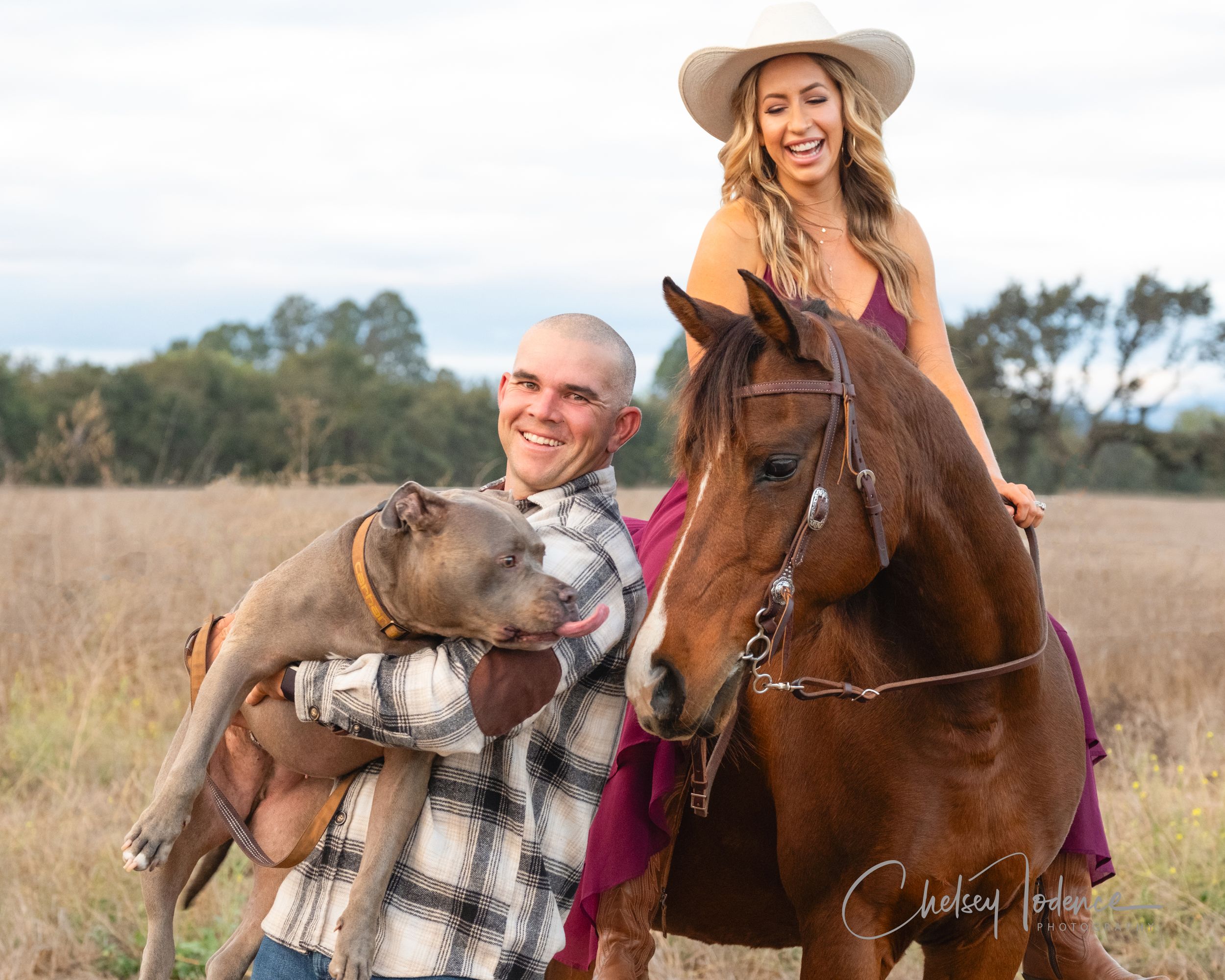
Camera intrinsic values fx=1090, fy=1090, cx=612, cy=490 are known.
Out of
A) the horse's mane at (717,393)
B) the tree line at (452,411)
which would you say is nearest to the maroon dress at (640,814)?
the horse's mane at (717,393)

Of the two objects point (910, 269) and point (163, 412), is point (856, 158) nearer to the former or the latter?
point (910, 269)

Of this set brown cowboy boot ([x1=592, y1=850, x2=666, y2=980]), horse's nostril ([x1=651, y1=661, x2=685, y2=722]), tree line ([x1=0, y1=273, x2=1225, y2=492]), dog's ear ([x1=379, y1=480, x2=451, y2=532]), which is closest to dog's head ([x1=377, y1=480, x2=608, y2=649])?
dog's ear ([x1=379, y1=480, x2=451, y2=532])

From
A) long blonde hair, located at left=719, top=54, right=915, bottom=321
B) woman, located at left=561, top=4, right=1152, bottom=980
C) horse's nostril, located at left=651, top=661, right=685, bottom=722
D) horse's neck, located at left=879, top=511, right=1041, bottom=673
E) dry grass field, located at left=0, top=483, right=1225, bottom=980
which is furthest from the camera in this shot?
dry grass field, located at left=0, top=483, right=1225, bottom=980

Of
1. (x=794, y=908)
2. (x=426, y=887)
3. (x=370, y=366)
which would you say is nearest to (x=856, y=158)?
(x=794, y=908)

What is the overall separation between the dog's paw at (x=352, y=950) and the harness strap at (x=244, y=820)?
0.75 feet

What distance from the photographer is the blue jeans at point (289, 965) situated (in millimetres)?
2547

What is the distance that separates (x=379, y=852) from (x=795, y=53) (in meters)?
2.79

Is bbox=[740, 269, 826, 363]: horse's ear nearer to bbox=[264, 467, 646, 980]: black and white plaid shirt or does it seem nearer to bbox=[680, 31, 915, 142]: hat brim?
bbox=[264, 467, 646, 980]: black and white plaid shirt

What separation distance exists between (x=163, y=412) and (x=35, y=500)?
19.1 metres

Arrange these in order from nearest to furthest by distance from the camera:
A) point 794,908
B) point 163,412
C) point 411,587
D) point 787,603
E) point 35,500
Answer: point 787,603 → point 411,587 → point 794,908 → point 35,500 → point 163,412

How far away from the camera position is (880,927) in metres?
2.73

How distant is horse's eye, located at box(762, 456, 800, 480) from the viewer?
7.30 ft

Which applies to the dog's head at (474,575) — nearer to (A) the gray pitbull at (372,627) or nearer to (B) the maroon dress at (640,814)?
(A) the gray pitbull at (372,627)

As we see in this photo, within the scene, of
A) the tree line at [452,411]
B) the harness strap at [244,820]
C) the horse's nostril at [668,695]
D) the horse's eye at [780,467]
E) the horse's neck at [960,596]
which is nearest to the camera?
the horse's nostril at [668,695]
